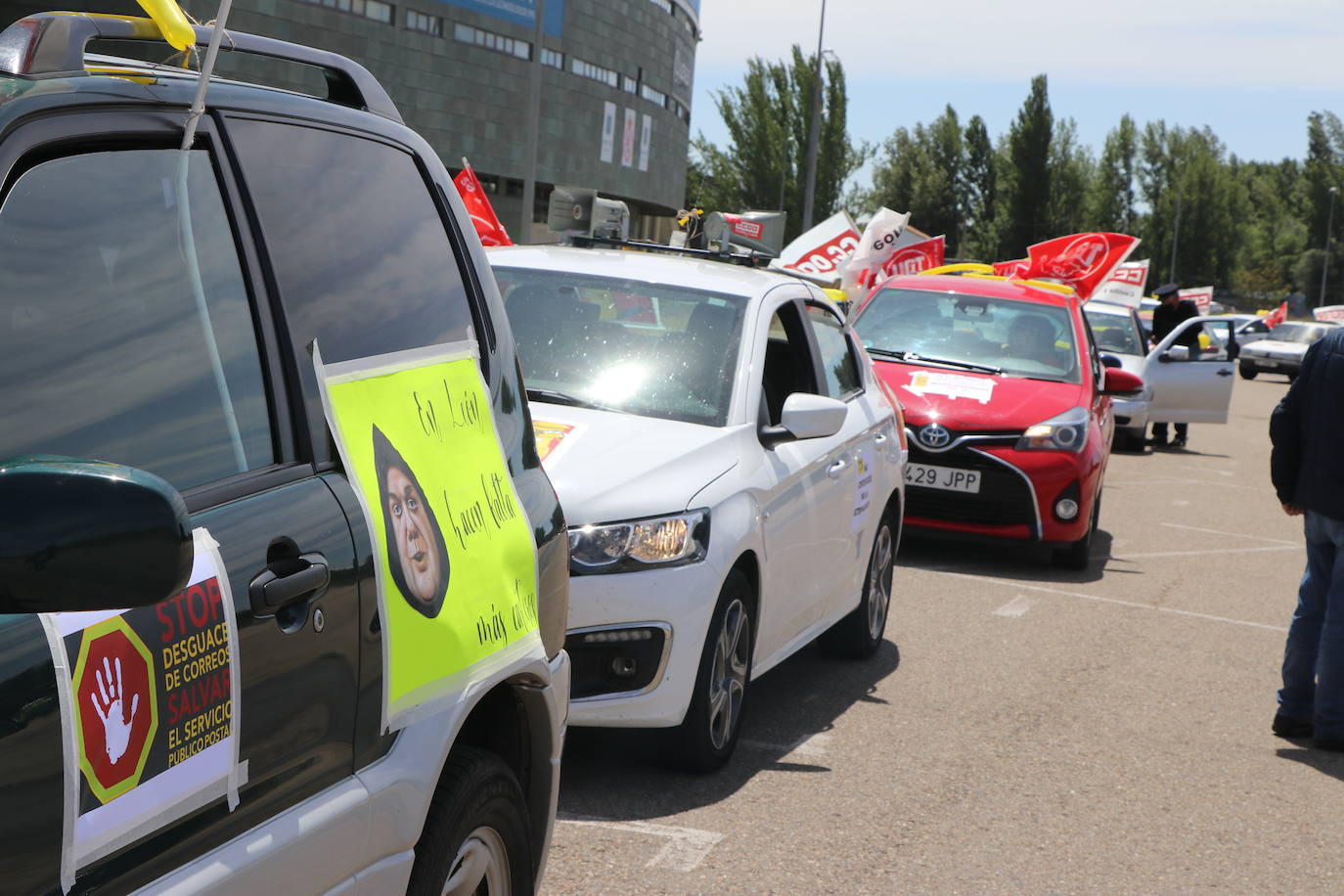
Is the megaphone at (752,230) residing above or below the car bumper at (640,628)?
above

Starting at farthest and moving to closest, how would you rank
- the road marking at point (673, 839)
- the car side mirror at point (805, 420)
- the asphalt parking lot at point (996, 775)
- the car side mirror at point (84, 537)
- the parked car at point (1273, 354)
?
the parked car at point (1273, 354), the car side mirror at point (805, 420), the asphalt parking lot at point (996, 775), the road marking at point (673, 839), the car side mirror at point (84, 537)

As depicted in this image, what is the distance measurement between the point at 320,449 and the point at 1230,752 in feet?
16.2

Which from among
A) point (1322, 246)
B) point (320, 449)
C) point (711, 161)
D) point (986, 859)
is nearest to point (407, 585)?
point (320, 449)

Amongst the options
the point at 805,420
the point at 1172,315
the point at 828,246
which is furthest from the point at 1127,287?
the point at 805,420

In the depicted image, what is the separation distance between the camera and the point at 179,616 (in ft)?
6.32

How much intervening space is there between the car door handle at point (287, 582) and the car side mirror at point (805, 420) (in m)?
3.45

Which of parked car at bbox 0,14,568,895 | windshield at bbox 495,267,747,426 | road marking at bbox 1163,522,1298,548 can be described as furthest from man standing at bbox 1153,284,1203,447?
parked car at bbox 0,14,568,895

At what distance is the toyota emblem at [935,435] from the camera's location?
1026cm

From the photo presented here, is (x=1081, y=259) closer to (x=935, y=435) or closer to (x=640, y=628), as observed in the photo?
(x=935, y=435)

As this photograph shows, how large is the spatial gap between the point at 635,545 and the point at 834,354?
2.50 m

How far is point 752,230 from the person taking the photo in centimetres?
1316

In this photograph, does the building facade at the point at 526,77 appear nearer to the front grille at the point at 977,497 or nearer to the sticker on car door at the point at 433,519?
the front grille at the point at 977,497

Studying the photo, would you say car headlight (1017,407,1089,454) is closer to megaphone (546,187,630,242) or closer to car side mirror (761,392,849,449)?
megaphone (546,187,630,242)

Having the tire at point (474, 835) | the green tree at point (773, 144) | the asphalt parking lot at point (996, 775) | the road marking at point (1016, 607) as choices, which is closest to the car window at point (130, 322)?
the tire at point (474, 835)
